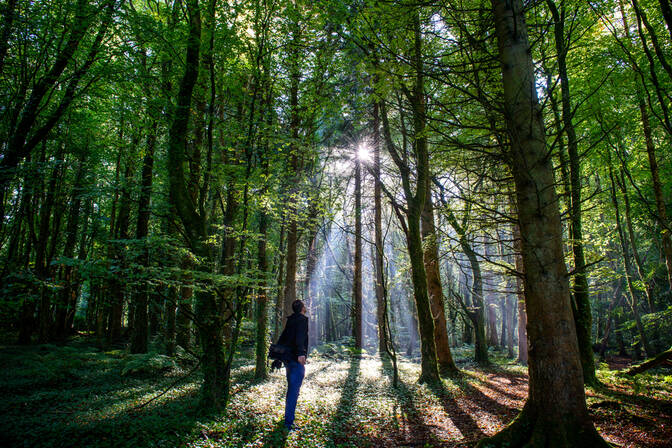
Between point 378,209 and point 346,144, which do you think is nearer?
point 346,144

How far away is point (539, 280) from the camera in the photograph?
3240mm

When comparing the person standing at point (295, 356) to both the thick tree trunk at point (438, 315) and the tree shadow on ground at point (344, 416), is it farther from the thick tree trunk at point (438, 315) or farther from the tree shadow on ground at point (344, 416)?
the thick tree trunk at point (438, 315)

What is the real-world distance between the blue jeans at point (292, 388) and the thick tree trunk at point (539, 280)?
291 centimetres

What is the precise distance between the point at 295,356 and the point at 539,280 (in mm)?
3966

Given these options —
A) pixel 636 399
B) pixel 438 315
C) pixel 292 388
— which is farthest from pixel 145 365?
pixel 636 399

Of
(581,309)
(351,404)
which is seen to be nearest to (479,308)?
(581,309)

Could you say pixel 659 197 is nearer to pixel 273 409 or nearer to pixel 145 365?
pixel 273 409

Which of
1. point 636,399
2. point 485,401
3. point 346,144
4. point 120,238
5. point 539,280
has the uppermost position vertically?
point 346,144

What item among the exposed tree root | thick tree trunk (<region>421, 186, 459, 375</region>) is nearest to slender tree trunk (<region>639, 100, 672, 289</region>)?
thick tree trunk (<region>421, 186, 459, 375</region>)

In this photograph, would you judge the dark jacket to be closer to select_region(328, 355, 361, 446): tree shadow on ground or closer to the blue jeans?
the blue jeans

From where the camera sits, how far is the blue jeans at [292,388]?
5102mm

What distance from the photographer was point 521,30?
356 centimetres

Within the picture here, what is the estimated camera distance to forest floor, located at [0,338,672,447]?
4250mm

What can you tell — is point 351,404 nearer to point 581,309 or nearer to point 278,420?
point 278,420
